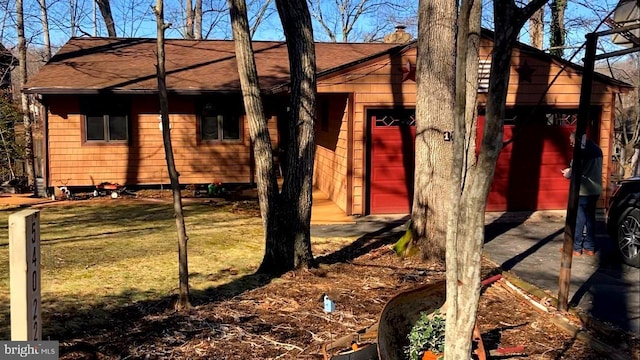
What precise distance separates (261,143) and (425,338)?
12.5 ft

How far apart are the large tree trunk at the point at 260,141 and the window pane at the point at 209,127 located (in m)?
8.73

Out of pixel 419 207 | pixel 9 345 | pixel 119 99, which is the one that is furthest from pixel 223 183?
pixel 9 345

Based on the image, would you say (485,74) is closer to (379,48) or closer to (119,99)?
(379,48)

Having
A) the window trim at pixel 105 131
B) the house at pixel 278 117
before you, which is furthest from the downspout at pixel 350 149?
the window trim at pixel 105 131

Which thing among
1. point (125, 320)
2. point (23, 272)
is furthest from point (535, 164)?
point (23, 272)

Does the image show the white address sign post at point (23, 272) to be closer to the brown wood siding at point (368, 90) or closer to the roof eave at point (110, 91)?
the brown wood siding at point (368, 90)

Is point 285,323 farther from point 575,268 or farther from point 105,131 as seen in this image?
point 105,131

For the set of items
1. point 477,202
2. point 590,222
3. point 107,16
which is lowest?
point 590,222

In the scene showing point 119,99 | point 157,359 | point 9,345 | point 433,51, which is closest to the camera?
point 9,345

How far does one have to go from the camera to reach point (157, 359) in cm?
472

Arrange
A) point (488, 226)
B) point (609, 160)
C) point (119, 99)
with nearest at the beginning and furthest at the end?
point (488, 226), point (609, 160), point (119, 99)

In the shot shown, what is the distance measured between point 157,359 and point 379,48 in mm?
15549

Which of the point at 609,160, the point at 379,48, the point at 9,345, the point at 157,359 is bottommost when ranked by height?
the point at 157,359

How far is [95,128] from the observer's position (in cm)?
1533
